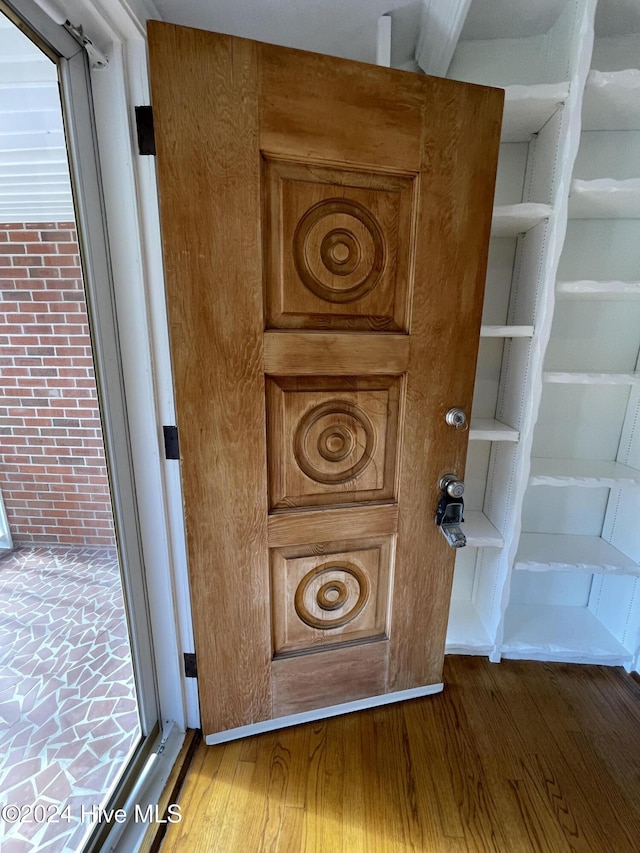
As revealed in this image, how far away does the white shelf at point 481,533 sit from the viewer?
1386mm

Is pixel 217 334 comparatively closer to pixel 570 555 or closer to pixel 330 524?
pixel 330 524

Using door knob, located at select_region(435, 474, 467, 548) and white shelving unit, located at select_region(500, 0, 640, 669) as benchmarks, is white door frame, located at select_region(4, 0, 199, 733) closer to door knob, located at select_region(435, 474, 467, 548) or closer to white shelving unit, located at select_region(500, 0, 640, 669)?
door knob, located at select_region(435, 474, 467, 548)

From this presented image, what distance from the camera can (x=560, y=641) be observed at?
5.09 feet

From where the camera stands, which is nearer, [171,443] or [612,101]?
[171,443]

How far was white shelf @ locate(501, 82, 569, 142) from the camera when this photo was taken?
1076mm

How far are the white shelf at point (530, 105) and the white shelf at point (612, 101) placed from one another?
0.09 metres

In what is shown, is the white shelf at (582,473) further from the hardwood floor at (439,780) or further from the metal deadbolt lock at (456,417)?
the hardwood floor at (439,780)

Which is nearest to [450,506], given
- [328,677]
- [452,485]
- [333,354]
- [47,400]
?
[452,485]

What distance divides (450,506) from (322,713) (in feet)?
2.94

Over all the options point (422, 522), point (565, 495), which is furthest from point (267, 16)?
point (565, 495)

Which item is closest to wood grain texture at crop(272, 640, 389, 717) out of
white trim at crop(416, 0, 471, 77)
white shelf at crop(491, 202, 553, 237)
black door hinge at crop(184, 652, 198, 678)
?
black door hinge at crop(184, 652, 198, 678)

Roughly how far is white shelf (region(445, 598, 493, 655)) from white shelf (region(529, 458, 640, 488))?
712mm

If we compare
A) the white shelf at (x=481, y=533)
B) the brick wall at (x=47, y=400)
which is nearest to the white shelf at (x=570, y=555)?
the white shelf at (x=481, y=533)

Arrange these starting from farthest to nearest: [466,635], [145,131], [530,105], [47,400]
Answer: [47,400] < [466,635] < [530,105] < [145,131]
